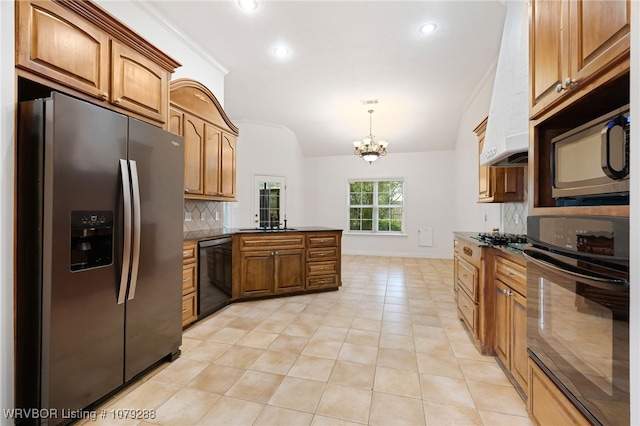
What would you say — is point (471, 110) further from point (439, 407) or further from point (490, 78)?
point (439, 407)

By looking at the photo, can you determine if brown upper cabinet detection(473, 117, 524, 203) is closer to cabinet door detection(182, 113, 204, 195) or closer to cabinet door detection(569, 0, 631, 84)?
cabinet door detection(569, 0, 631, 84)

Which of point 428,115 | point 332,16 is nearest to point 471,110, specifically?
point 428,115

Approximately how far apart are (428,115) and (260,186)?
12.7 feet

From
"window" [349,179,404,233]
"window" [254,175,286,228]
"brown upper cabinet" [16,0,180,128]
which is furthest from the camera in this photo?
"window" [349,179,404,233]

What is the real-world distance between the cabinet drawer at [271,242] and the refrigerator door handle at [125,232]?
73.4 inches

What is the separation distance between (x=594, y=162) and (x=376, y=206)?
21.3 ft

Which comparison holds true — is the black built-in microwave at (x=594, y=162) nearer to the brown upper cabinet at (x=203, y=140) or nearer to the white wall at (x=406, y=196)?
the brown upper cabinet at (x=203, y=140)

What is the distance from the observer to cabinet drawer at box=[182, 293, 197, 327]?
2621mm

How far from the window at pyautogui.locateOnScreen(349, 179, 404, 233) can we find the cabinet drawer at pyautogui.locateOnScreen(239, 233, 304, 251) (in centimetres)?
401

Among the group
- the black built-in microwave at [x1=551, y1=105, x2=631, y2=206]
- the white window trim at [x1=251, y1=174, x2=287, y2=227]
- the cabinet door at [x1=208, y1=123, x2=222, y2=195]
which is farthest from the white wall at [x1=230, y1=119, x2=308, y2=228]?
the black built-in microwave at [x1=551, y1=105, x2=631, y2=206]

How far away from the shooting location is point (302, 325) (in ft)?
9.18

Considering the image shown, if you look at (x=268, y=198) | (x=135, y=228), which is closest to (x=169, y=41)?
(x=135, y=228)

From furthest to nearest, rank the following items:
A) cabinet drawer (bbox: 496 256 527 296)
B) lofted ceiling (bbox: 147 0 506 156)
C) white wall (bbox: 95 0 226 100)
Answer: lofted ceiling (bbox: 147 0 506 156) < white wall (bbox: 95 0 226 100) < cabinet drawer (bbox: 496 256 527 296)

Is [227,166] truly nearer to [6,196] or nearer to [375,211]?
[6,196]
